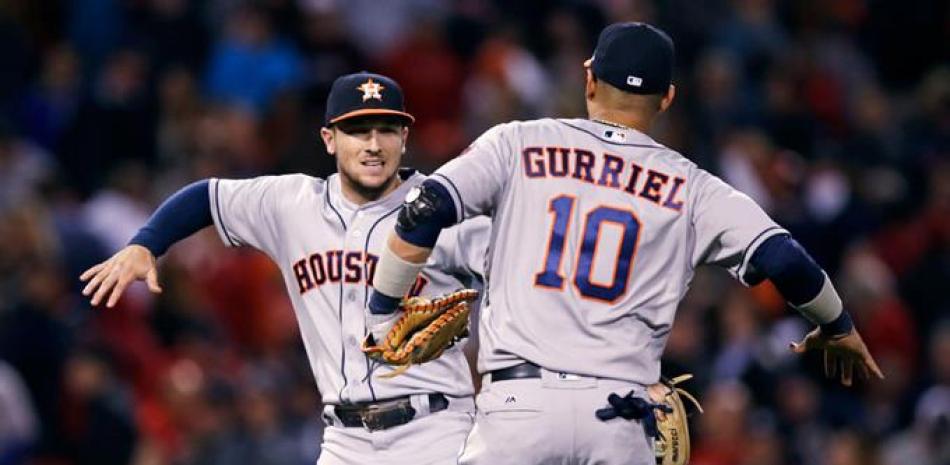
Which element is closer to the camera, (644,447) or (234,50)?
(644,447)

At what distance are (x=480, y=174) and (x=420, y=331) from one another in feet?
2.16

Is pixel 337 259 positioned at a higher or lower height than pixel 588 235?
lower

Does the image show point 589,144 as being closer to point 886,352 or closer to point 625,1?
point 886,352

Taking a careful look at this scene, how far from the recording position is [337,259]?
708 centimetres

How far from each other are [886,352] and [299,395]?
12.6 ft

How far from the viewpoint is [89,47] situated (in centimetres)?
1454

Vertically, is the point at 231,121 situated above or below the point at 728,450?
above

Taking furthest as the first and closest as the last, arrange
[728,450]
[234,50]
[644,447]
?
[234,50]
[728,450]
[644,447]

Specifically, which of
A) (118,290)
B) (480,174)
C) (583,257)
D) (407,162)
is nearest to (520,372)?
(583,257)

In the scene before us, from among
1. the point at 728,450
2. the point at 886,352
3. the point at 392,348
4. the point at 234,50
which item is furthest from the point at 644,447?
the point at 234,50

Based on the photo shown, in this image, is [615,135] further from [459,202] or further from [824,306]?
[824,306]

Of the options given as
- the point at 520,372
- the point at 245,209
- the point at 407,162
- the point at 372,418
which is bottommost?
the point at 407,162

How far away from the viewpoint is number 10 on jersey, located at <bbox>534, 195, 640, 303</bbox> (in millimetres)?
6102

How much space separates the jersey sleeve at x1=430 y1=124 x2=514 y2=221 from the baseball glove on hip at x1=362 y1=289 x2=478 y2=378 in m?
0.41
